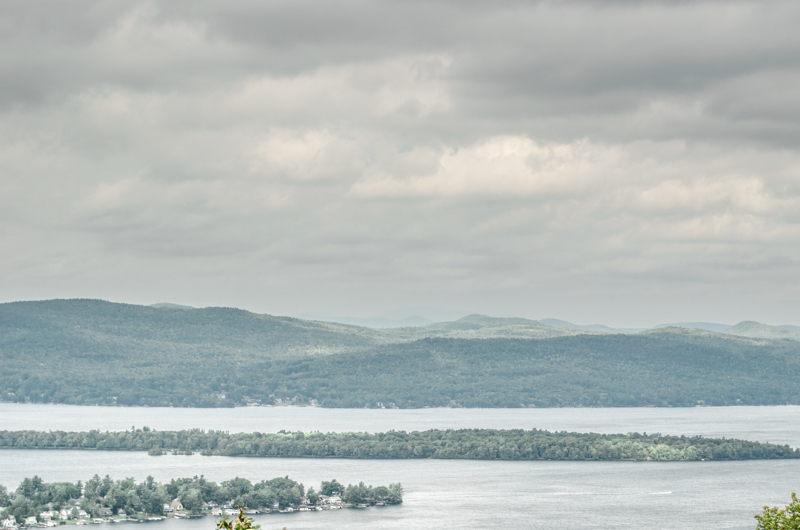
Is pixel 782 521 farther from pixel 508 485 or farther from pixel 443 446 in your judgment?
pixel 443 446

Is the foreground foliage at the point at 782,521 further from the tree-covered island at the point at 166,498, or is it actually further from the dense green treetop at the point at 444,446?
the dense green treetop at the point at 444,446

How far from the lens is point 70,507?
99.4 metres

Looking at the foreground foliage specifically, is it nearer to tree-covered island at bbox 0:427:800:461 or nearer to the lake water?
the lake water

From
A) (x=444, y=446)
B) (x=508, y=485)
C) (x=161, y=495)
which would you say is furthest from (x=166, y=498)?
(x=444, y=446)

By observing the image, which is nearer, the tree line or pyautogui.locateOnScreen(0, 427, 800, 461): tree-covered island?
the tree line

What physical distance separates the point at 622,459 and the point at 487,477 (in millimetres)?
28204

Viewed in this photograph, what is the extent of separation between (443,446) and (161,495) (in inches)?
2204

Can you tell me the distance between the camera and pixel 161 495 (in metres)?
101

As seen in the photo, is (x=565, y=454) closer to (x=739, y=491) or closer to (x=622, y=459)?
(x=622, y=459)

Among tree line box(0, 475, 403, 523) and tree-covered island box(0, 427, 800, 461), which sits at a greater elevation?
tree-covered island box(0, 427, 800, 461)

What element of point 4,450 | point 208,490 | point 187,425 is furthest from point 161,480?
point 187,425

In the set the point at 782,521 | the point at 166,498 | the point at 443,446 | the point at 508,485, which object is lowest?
the point at 166,498

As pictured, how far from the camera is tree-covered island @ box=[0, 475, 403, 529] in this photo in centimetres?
9769

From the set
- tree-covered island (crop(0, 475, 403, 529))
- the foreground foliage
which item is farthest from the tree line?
the foreground foliage
